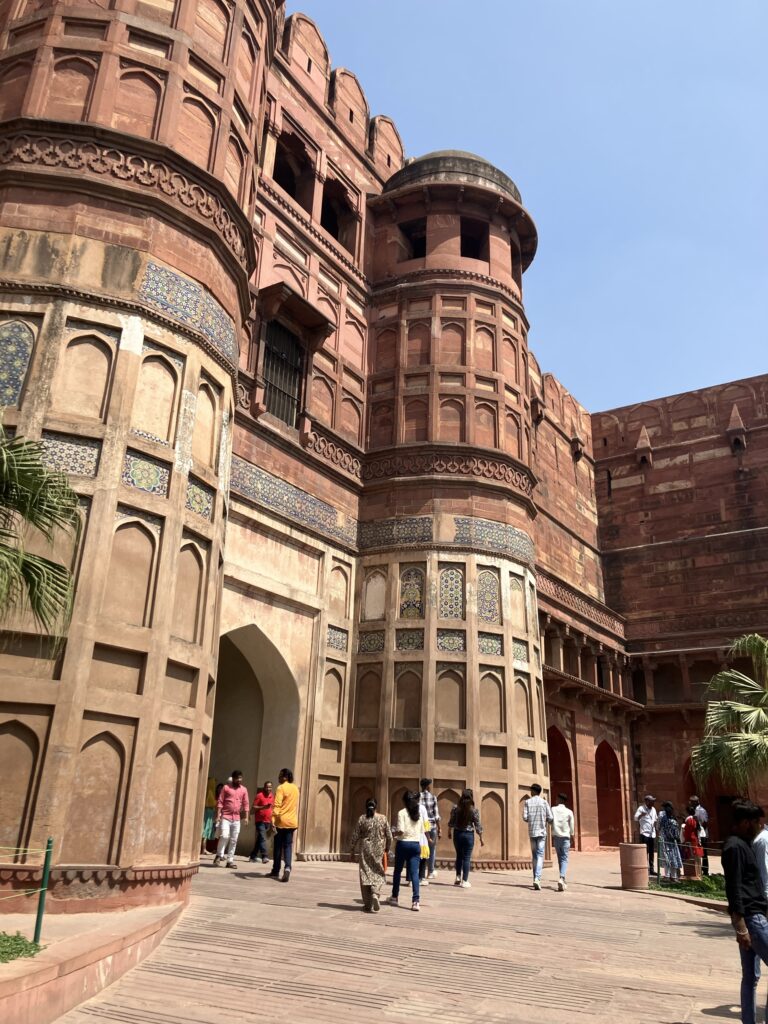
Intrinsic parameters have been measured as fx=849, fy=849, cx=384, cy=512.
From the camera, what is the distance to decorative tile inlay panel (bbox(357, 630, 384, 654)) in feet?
51.3

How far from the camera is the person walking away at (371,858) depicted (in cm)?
874

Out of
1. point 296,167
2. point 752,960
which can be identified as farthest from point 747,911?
point 296,167

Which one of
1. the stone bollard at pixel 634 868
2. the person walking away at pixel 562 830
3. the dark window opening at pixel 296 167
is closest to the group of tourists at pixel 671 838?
the stone bollard at pixel 634 868

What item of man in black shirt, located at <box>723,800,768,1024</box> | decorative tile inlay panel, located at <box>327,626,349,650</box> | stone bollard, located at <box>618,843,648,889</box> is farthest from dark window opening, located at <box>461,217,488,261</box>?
man in black shirt, located at <box>723,800,768,1024</box>

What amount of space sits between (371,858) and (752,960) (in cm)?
460

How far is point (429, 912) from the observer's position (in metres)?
9.08

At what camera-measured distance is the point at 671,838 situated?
1480 cm

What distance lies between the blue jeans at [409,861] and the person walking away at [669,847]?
20.6ft

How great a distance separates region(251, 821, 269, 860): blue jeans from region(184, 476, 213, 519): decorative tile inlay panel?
5.80 m

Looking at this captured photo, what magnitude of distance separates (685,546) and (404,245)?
563 inches

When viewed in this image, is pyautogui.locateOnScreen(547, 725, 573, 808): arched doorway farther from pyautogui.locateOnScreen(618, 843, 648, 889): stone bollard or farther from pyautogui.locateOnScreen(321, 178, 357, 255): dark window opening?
pyautogui.locateOnScreen(321, 178, 357, 255): dark window opening

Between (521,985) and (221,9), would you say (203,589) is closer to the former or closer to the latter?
(521,985)

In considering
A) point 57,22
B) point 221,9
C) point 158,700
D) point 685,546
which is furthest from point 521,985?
point 685,546

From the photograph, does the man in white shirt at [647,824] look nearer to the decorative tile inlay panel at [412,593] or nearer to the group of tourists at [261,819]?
the decorative tile inlay panel at [412,593]
